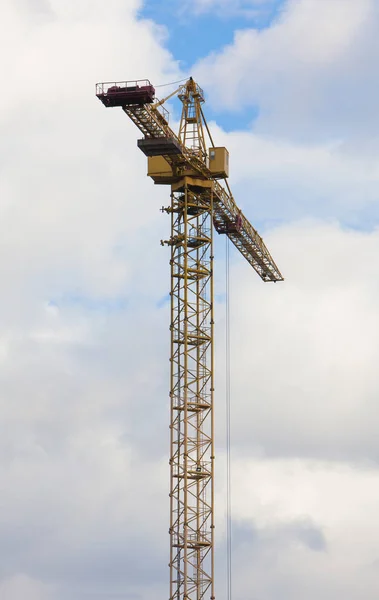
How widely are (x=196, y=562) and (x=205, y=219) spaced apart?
95.3 ft

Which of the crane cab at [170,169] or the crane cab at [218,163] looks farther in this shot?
the crane cab at [218,163]

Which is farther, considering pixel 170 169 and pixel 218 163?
pixel 218 163

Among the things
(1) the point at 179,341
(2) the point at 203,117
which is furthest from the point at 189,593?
(2) the point at 203,117

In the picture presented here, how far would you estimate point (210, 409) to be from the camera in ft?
427

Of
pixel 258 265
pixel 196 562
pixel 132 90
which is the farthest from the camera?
pixel 258 265

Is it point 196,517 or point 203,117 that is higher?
point 203,117

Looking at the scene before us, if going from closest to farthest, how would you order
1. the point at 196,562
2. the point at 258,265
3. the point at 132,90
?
the point at 132,90
the point at 196,562
the point at 258,265

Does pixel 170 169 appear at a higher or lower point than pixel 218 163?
lower

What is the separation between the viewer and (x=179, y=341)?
5123 inches

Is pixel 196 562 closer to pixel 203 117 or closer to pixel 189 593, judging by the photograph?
pixel 189 593

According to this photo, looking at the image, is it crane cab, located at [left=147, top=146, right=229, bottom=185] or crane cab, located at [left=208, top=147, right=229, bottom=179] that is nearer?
crane cab, located at [left=147, top=146, right=229, bottom=185]

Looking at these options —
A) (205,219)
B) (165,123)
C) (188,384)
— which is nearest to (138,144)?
(165,123)

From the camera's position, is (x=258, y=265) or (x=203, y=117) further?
(x=258, y=265)

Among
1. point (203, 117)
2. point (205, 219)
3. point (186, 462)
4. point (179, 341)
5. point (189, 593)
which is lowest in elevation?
point (189, 593)
